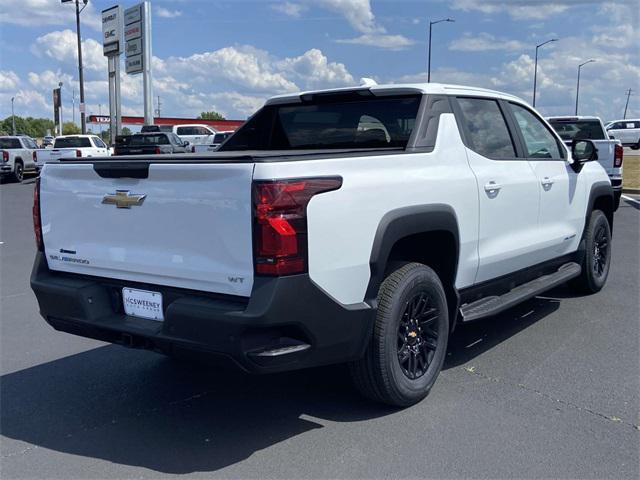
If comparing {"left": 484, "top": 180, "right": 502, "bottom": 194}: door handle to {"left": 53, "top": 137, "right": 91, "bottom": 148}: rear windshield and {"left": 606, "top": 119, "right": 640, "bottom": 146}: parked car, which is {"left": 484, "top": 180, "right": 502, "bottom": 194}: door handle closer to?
{"left": 53, "top": 137, "right": 91, "bottom": 148}: rear windshield

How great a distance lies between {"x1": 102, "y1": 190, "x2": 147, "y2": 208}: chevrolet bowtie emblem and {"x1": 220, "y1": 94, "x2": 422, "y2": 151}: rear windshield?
Result: 199 centimetres

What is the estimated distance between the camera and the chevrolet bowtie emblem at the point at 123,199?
3.55m

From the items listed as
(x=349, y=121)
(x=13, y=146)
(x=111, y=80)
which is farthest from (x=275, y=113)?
(x=111, y=80)

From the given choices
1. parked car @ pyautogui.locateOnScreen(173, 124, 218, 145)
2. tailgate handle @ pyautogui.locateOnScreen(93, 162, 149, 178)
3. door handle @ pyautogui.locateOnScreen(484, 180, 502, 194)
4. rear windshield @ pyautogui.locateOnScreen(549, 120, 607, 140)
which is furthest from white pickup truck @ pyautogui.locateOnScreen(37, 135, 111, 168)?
door handle @ pyautogui.locateOnScreen(484, 180, 502, 194)

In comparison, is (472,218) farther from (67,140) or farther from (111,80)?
(111,80)

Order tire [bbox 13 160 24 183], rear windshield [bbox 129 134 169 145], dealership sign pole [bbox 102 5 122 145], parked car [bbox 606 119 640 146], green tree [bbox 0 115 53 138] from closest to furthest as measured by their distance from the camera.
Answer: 1. rear windshield [bbox 129 134 169 145]
2. tire [bbox 13 160 24 183]
3. dealership sign pole [bbox 102 5 122 145]
4. parked car [bbox 606 119 640 146]
5. green tree [bbox 0 115 53 138]

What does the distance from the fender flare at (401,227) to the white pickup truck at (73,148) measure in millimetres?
21375

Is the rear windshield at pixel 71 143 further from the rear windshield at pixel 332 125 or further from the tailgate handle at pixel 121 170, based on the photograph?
the tailgate handle at pixel 121 170

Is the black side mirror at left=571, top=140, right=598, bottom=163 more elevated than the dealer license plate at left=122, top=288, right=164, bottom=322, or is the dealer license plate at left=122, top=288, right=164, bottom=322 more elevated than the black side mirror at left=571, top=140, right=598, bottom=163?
the black side mirror at left=571, top=140, right=598, bottom=163

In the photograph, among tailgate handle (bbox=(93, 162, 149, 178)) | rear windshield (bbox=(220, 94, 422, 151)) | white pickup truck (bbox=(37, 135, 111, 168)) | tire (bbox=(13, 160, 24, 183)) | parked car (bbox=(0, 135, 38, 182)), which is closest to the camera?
tailgate handle (bbox=(93, 162, 149, 178))

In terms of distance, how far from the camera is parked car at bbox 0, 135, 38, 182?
2416cm

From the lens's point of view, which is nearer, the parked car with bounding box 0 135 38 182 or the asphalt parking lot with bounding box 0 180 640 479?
the asphalt parking lot with bounding box 0 180 640 479

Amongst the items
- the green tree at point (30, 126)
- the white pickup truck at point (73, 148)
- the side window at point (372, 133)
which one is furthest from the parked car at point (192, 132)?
the green tree at point (30, 126)

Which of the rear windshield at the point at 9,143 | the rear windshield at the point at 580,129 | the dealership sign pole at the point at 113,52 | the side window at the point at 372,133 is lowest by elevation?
the rear windshield at the point at 9,143
